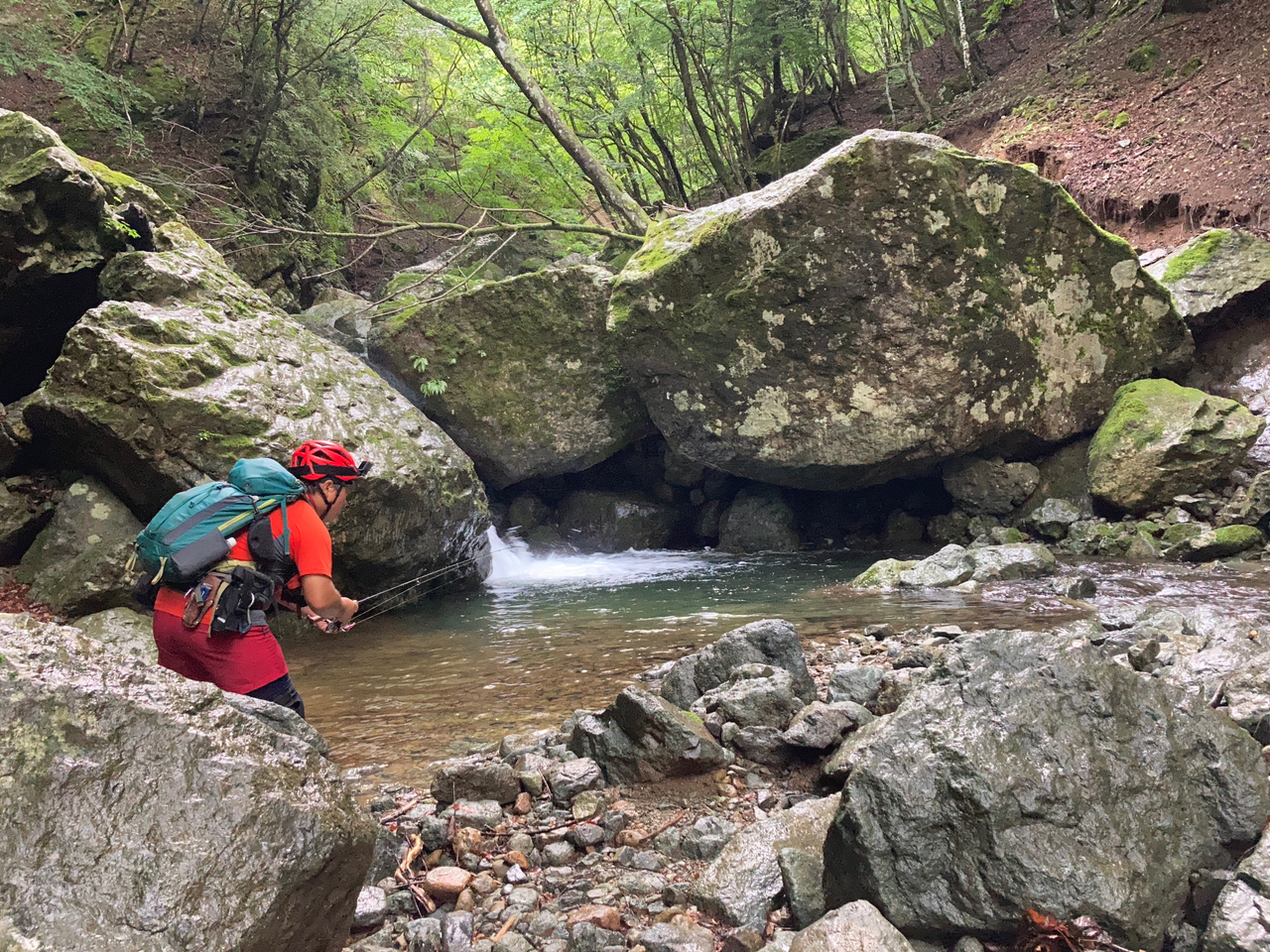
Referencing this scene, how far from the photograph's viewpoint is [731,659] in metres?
4.43

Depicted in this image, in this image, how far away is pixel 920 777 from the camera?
2.07 meters

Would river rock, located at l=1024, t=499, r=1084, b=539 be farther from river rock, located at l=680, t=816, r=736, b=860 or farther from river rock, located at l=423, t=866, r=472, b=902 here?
river rock, located at l=423, t=866, r=472, b=902

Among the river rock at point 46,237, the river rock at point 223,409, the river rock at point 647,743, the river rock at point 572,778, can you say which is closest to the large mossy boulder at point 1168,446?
the river rock at point 647,743

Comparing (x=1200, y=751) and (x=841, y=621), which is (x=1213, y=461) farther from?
(x=1200, y=751)

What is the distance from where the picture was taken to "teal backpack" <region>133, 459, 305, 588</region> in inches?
111

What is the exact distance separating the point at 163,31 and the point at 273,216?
3.85m

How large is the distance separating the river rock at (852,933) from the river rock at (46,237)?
30.2ft

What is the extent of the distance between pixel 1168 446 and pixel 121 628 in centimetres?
1101

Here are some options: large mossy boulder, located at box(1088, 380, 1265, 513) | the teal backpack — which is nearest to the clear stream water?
large mossy boulder, located at box(1088, 380, 1265, 513)

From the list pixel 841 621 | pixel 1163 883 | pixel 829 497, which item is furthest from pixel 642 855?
pixel 829 497

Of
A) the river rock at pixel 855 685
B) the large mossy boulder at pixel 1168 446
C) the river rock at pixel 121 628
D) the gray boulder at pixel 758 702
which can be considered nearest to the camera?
the gray boulder at pixel 758 702

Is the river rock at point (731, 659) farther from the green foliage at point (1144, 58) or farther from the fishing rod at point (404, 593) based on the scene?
the green foliage at point (1144, 58)

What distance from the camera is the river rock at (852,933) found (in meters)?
1.80

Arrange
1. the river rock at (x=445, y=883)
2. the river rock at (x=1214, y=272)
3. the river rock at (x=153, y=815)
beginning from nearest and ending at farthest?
the river rock at (x=153, y=815)
the river rock at (x=445, y=883)
the river rock at (x=1214, y=272)
